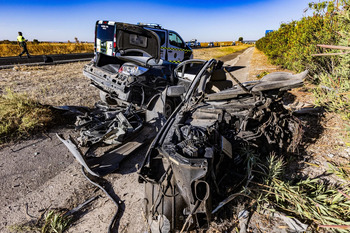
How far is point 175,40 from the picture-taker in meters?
11.0

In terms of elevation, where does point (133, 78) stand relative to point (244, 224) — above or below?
above

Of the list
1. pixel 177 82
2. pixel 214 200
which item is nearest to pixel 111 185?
pixel 214 200

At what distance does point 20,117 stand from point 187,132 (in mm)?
4580

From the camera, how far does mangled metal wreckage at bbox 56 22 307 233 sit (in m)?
2.04

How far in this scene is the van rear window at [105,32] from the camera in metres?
8.27

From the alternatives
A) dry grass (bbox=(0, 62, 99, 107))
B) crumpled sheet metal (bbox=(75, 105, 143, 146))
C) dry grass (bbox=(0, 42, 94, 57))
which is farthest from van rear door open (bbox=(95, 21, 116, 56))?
dry grass (bbox=(0, 42, 94, 57))

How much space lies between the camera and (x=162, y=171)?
2197 millimetres

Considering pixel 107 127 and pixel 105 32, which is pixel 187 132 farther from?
pixel 105 32

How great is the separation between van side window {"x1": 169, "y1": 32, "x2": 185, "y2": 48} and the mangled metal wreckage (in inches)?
233

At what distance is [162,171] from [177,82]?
357 cm

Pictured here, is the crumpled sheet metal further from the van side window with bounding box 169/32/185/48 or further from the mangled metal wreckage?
the van side window with bounding box 169/32/185/48

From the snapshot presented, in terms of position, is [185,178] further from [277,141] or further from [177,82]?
[177,82]

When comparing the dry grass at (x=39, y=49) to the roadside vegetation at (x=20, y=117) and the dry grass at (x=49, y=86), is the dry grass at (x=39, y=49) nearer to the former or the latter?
the dry grass at (x=49, y=86)

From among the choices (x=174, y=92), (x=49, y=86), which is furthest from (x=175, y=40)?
(x=174, y=92)
